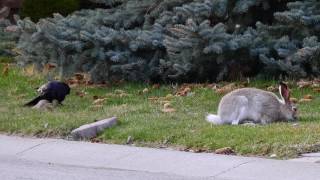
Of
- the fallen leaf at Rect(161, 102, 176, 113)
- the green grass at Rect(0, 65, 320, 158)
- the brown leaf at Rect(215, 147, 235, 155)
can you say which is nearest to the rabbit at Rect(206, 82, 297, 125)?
the green grass at Rect(0, 65, 320, 158)

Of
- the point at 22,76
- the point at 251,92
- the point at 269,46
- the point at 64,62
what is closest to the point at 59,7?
the point at 22,76

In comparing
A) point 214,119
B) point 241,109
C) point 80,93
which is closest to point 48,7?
point 80,93

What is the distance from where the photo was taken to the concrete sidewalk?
401 inches

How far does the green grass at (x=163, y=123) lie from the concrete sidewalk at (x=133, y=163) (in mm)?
416

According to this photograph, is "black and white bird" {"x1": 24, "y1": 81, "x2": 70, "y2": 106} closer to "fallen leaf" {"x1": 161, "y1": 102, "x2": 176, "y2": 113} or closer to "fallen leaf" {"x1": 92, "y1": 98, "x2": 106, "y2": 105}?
"fallen leaf" {"x1": 92, "y1": 98, "x2": 106, "y2": 105}

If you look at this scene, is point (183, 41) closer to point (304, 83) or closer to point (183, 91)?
point (183, 91)

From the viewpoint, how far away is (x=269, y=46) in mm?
17281

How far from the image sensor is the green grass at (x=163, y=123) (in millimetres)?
11492

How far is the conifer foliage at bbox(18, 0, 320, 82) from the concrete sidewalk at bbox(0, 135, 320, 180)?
5298 millimetres

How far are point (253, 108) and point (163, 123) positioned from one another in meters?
1.40

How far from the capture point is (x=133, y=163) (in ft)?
36.5

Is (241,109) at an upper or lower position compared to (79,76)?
lower

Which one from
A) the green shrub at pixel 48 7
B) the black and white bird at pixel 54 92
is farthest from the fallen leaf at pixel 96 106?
the green shrub at pixel 48 7

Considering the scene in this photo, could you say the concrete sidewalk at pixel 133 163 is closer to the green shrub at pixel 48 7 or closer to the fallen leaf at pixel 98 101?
the fallen leaf at pixel 98 101
